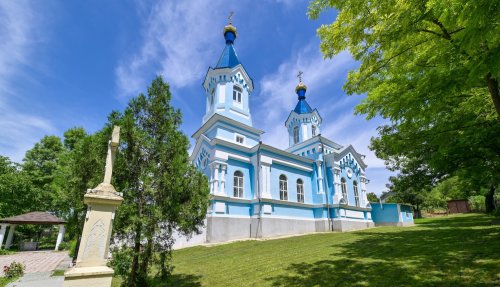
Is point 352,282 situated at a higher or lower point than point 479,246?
lower

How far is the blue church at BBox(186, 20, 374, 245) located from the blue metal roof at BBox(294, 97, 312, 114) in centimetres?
489

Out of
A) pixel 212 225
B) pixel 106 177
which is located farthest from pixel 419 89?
pixel 212 225

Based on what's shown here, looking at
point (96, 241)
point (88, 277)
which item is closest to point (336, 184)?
point (96, 241)

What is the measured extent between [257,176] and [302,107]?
13.0 meters

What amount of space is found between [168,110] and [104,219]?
2900mm

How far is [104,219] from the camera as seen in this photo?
4551 millimetres

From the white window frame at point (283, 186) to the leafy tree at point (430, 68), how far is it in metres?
11.5

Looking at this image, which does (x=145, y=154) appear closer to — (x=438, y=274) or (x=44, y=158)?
(x=438, y=274)

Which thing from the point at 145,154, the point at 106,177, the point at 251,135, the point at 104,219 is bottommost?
the point at 104,219

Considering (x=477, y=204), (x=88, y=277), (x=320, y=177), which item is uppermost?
(x=320, y=177)

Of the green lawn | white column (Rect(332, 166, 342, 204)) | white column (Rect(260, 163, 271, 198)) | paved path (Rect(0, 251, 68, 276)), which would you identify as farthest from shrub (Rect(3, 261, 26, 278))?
white column (Rect(332, 166, 342, 204))

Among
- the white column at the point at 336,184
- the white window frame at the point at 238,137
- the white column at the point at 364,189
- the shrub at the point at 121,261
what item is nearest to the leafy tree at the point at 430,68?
the shrub at the point at 121,261

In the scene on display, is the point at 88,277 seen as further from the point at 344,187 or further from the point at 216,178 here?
the point at 344,187

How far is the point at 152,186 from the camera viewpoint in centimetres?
551
